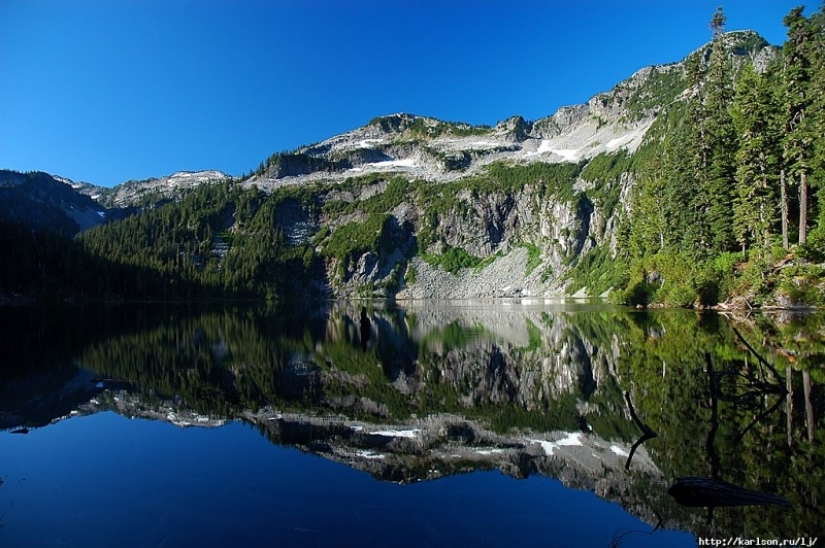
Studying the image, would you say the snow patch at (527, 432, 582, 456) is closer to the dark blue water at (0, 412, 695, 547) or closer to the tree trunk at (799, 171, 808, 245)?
the dark blue water at (0, 412, 695, 547)

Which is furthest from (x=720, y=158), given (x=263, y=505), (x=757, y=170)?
(x=263, y=505)

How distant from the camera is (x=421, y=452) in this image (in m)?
13.4

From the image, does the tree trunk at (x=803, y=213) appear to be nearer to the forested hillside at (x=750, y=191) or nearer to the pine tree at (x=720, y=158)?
the forested hillside at (x=750, y=191)

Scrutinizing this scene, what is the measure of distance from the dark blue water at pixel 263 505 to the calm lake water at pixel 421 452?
0.16 ft

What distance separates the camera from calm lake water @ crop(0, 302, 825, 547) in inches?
342

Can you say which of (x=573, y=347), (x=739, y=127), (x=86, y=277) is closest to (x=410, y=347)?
(x=573, y=347)

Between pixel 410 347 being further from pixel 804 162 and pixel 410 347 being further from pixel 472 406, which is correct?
pixel 804 162

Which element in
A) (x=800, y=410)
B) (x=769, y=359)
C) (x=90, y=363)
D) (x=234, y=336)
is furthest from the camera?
(x=234, y=336)

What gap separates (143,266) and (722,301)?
523 feet

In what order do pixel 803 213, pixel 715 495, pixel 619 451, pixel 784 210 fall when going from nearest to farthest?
pixel 715 495 < pixel 619 451 < pixel 803 213 < pixel 784 210

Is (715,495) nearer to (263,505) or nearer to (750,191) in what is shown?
(263,505)

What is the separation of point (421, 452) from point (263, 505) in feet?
15.5

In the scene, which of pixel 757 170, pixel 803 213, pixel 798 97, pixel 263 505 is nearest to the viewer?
pixel 263 505

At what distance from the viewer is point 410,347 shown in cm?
3553
